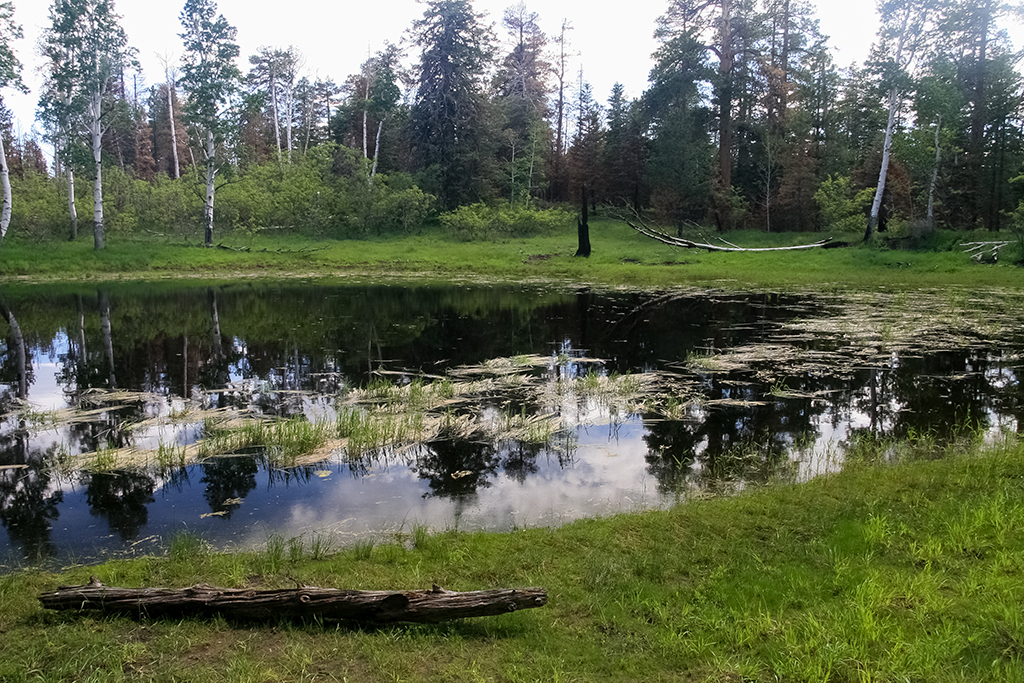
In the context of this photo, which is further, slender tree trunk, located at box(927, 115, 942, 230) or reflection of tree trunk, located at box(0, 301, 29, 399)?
Answer: slender tree trunk, located at box(927, 115, 942, 230)

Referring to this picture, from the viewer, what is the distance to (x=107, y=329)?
56.2 feet

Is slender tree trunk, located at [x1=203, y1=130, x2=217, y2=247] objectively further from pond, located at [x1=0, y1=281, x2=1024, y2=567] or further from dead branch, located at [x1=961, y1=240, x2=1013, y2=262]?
dead branch, located at [x1=961, y1=240, x2=1013, y2=262]

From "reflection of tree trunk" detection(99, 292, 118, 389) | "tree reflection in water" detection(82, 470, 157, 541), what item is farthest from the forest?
"tree reflection in water" detection(82, 470, 157, 541)

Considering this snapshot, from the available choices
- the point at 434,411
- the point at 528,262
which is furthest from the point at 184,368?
the point at 528,262

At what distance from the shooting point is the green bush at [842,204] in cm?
3794

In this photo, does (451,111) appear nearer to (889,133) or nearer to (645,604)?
(889,133)

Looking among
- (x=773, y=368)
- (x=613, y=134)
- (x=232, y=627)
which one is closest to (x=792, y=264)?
(x=773, y=368)

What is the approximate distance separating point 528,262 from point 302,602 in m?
32.7

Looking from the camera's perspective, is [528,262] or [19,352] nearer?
[19,352]

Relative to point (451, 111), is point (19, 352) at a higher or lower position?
lower

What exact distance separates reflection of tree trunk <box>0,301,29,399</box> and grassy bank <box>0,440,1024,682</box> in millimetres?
7950

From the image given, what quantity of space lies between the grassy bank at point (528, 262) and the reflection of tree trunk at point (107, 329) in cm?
997

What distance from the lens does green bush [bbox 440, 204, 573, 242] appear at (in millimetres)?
44500

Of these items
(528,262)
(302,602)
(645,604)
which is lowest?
(645,604)
